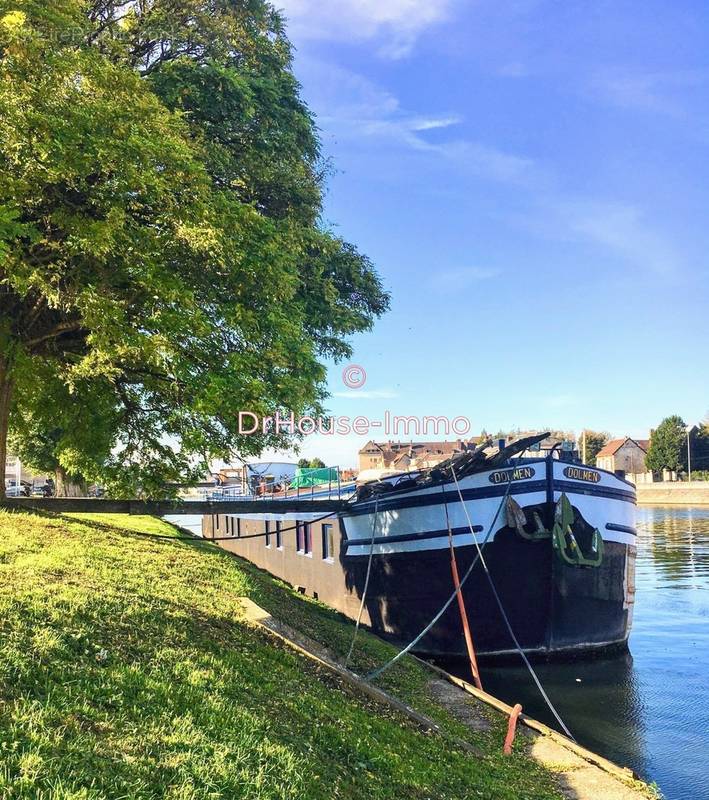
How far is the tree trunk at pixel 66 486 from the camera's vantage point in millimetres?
35906

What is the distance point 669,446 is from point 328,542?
87312 mm

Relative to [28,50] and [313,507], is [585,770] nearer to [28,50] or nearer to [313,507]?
[313,507]

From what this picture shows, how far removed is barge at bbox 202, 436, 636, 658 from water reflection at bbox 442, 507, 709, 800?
871 mm

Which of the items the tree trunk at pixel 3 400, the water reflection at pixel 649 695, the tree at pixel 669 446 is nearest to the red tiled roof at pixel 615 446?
the tree at pixel 669 446

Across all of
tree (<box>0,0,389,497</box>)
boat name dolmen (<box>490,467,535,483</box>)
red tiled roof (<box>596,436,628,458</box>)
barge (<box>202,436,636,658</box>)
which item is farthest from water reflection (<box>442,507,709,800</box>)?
red tiled roof (<box>596,436,628,458</box>)

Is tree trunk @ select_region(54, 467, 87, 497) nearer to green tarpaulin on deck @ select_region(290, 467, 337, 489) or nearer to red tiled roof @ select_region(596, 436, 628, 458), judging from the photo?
green tarpaulin on deck @ select_region(290, 467, 337, 489)

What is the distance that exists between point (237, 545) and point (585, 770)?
3131cm

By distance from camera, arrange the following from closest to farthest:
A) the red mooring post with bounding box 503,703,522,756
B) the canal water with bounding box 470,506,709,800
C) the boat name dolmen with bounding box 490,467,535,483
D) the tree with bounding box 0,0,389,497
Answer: the red mooring post with bounding box 503,703,522,756
the canal water with bounding box 470,506,709,800
the tree with bounding box 0,0,389,497
the boat name dolmen with bounding box 490,467,535,483

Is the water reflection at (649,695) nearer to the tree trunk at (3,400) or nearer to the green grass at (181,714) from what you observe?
the green grass at (181,714)

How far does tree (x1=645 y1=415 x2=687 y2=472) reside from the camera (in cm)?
9562

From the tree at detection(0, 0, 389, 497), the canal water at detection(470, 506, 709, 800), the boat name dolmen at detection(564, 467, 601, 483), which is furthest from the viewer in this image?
the boat name dolmen at detection(564, 467, 601, 483)

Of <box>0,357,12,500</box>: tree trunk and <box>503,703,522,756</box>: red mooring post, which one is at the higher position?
<box>0,357,12,500</box>: tree trunk

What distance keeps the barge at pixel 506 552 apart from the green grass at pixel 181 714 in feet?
15.3

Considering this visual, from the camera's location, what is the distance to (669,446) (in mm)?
96188
